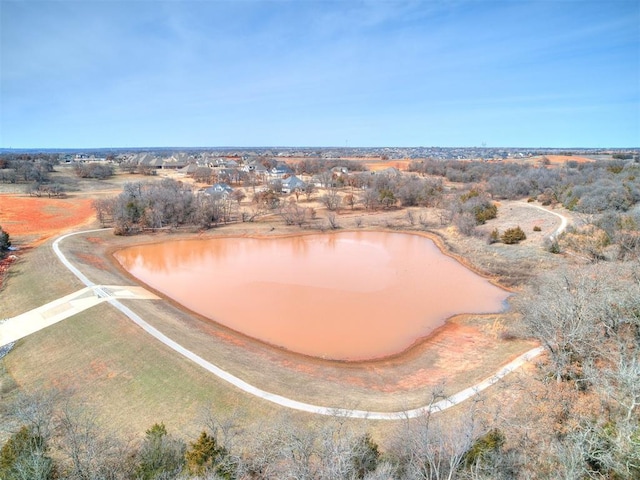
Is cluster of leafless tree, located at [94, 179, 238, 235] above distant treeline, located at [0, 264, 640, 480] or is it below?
above

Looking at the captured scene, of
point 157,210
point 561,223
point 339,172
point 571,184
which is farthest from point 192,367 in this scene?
point 339,172

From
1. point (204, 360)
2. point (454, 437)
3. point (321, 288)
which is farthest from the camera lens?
point (321, 288)

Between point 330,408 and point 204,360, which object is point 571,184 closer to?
point 330,408

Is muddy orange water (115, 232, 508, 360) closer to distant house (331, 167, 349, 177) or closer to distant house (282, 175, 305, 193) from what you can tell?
distant house (282, 175, 305, 193)

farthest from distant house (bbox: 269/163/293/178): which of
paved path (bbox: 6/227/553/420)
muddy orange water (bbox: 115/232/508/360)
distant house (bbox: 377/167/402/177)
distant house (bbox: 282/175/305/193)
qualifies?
paved path (bbox: 6/227/553/420)

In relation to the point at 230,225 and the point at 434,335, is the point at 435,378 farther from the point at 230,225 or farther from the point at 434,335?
the point at 230,225

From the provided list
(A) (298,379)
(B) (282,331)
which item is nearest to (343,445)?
(A) (298,379)
